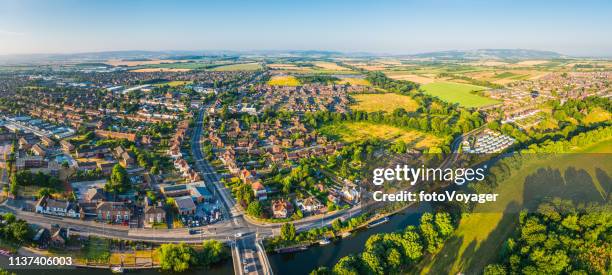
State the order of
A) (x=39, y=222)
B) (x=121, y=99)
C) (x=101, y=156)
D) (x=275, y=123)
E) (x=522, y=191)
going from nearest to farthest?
(x=39, y=222)
(x=522, y=191)
(x=101, y=156)
(x=275, y=123)
(x=121, y=99)

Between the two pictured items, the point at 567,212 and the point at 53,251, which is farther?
the point at 567,212

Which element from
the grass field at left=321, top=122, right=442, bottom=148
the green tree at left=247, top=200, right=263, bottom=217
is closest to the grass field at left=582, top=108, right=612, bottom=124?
the grass field at left=321, top=122, right=442, bottom=148

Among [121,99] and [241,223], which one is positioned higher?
[121,99]

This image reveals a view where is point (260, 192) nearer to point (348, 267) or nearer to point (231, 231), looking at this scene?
point (231, 231)

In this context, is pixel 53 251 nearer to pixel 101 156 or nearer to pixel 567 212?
pixel 101 156

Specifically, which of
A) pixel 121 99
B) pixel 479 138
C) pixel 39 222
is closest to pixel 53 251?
pixel 39 222

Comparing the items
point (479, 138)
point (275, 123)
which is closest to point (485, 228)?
point (479, 138)

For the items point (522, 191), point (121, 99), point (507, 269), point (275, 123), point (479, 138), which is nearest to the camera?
point (507, 269)

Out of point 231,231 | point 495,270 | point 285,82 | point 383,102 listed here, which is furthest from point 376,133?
point 285,82
